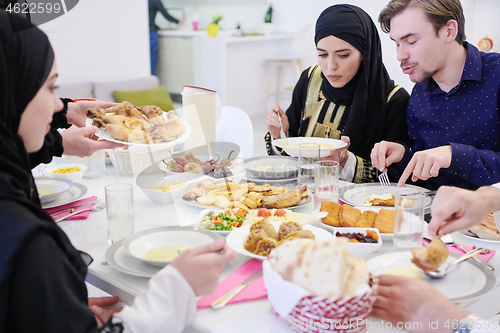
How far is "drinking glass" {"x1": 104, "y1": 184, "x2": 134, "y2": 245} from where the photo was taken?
3.33 feet

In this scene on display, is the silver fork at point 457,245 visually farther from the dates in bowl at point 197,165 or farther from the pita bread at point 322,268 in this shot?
the dates in bowl at point 197,165

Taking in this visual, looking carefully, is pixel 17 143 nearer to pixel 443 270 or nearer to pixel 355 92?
pixel 443 270

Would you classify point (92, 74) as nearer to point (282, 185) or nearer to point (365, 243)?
point (282, 185)

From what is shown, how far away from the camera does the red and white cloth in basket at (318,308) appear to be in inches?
23.9

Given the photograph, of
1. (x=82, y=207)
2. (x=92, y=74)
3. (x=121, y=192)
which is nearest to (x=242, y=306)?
(x=121, y=192)

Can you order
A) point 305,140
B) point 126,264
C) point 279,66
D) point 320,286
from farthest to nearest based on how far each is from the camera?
point 279,66 < point 305,140 < point 126,264 < point 320,286

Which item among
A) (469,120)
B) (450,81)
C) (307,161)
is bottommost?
(307,161)

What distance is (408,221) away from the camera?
3.10ft

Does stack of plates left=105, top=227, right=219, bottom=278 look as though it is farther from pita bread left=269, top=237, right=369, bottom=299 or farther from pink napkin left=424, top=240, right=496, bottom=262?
pink napkin left=424, top=240, right=496, bottom=262

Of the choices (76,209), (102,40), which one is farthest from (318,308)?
(102,40)

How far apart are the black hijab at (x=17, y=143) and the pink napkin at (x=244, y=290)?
8.6 inches

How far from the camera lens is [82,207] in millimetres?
1237

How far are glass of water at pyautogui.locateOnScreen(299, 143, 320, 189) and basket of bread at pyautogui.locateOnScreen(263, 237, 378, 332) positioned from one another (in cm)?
69

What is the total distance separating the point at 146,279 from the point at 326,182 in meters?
0.57
